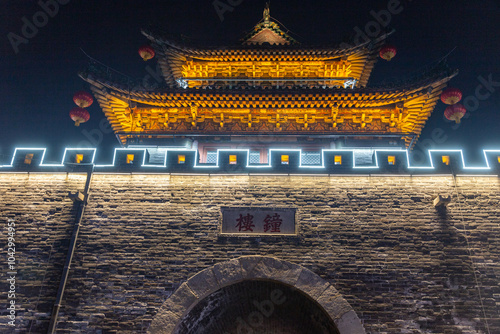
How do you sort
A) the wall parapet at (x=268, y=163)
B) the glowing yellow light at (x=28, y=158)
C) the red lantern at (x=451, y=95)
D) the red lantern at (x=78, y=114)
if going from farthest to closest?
1. the red lantern at (x=78, y=114)
2. the red lantern at (x=451, y=95)
3. the glowing yellow light at (x=28, y=158)
4. the wall parapet at (x=268, y=163)

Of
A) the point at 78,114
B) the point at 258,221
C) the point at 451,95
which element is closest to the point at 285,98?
the point at 258,221

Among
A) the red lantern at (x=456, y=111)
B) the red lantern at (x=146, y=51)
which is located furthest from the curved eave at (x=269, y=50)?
the red lantern at (x=456, y=111)

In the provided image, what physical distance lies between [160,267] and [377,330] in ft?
12.6

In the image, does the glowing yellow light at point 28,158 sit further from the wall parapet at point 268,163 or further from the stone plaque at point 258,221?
the stone plaque at point 258,221

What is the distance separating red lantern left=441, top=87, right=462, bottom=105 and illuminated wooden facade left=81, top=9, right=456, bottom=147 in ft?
0.60

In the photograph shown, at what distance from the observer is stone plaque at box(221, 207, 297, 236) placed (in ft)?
20.0

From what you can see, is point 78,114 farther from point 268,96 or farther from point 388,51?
point 388,51

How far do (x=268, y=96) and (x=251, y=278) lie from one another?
466 centimetres

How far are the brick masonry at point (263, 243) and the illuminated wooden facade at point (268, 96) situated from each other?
2.49 metres

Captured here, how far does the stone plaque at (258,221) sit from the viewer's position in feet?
20.0

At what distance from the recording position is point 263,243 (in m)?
5.98

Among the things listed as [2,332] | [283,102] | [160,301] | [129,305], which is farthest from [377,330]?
[2,332]

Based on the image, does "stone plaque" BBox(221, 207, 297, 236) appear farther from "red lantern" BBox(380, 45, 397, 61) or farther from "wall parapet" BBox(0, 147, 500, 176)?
"red lantern" BBox(380, 45, 397, 61)

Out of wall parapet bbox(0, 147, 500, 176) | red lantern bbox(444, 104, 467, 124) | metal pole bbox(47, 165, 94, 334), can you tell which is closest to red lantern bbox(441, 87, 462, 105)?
red lantern bbox(444, 104, 467, 124)
